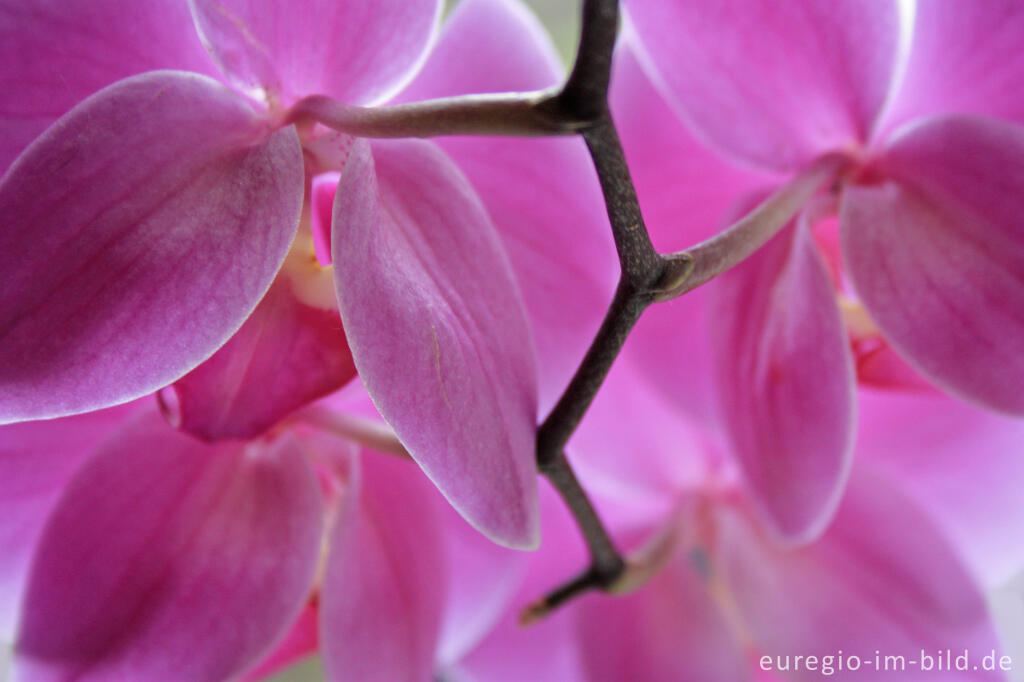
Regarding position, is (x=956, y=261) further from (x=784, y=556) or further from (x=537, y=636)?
(x=537, y=636)

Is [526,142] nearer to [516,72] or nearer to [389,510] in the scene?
[516,72]

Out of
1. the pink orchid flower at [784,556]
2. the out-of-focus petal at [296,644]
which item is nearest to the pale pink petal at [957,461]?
the pink orchid flower at [784,556]

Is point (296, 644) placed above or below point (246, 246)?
below

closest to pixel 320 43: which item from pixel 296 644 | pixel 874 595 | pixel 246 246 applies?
pixel 246 246

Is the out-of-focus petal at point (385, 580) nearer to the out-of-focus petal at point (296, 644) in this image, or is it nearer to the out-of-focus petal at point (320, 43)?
the out-of-focus petal at point (296, 644)

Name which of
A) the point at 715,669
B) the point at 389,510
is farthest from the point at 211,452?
the point at 715,669

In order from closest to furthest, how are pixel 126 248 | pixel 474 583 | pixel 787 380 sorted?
pixel 126 248 → pixel 787 380 → pixel 474 583
